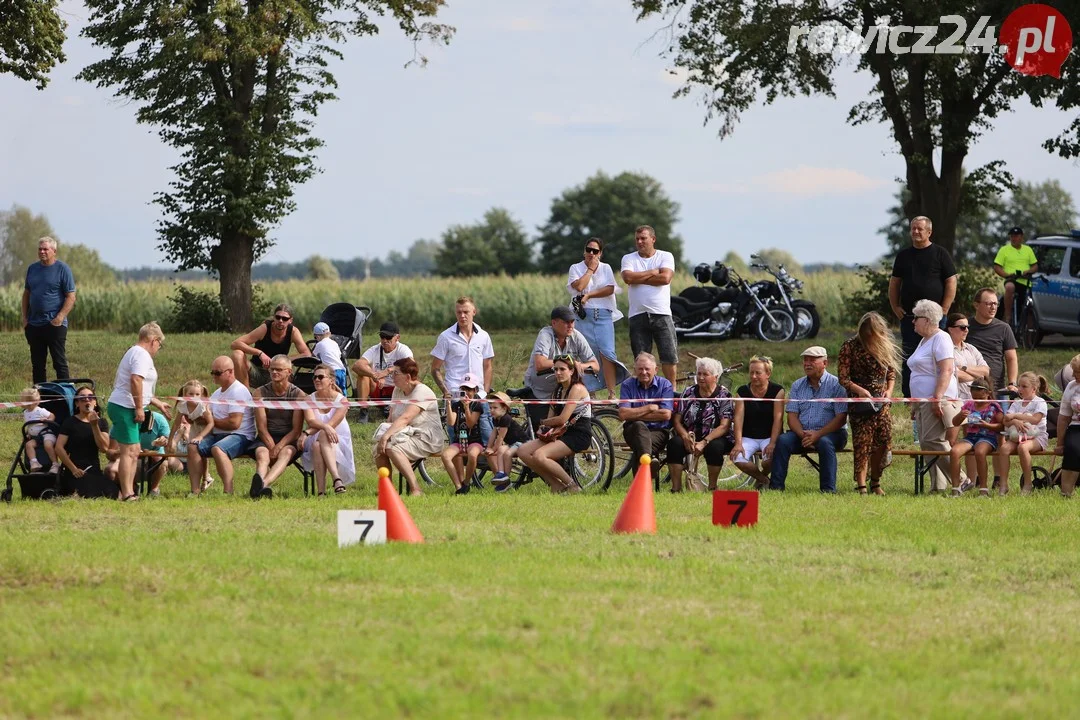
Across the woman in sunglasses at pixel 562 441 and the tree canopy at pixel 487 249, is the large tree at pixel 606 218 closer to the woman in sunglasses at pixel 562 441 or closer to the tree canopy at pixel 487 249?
the tree canopy at pixel 487 249

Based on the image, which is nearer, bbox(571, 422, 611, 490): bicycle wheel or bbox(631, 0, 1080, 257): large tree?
bbox(571, 422, 611, 490): bicycle wheel

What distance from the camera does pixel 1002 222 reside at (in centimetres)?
9819

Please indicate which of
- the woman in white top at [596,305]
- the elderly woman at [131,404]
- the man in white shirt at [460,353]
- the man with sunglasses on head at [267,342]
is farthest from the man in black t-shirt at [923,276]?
the elderly woman at [131,404]

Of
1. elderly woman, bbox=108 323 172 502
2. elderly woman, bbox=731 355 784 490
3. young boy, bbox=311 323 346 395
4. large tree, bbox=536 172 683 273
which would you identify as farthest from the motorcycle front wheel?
large tree, bbox=536 172 683 273

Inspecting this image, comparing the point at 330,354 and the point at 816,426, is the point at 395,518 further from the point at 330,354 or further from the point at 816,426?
the point at 330,354

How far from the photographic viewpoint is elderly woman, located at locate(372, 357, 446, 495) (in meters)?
13.8

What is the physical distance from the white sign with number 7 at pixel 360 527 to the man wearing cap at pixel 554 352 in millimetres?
4624

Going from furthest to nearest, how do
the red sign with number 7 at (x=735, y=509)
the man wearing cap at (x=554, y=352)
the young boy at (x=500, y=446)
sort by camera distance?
1. the man wearing cap at (x=554, y=352)
2. the young boy at (x=500, y=446)
3. the red sign with number 7 at (x=735, y=509)

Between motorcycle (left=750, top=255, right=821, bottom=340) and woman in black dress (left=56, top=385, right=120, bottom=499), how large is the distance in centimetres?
1574

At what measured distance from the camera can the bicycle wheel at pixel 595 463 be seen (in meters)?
14.1

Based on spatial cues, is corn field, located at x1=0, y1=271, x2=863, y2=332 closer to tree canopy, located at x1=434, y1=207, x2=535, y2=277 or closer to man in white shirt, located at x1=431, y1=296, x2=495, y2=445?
man in white shirt, located at x1=431, y1=296, x2=495, y2=445

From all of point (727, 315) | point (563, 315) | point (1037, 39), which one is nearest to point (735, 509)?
point (563, 315)

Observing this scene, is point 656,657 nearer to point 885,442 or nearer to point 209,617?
point 209,617

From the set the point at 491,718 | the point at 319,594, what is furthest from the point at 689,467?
the point at 491,718
